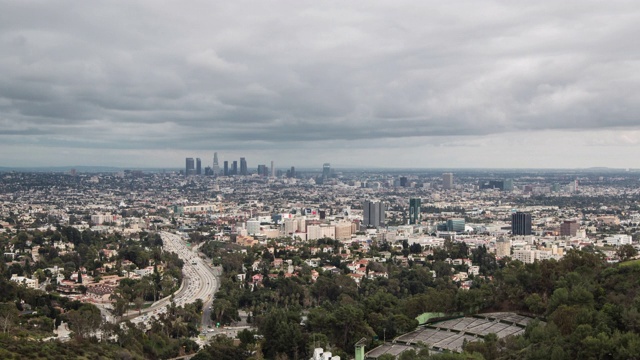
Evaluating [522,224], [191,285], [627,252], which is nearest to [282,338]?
→ [627,252]

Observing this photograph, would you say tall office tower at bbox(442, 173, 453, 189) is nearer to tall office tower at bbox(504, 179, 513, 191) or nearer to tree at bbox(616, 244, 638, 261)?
tall office tower at bbox(504, 179, 513, 191)

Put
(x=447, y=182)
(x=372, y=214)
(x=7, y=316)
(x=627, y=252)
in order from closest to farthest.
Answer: (x=7, y=316) < (x=627, y=252) < (x=372, y=214) < (x=447, y=182)

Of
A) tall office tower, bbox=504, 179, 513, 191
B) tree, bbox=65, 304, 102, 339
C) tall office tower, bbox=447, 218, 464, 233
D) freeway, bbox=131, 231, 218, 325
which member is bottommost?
freeway, bbox=131, 231, 218, 325

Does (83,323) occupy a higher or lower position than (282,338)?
lower

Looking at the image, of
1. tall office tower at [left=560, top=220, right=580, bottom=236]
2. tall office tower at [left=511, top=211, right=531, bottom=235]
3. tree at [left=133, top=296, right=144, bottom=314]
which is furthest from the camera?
tall office tower at [left=511, top=211, right=531, bottom=235]

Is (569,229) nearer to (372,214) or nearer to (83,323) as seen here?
(372,214)

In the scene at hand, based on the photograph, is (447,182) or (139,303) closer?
(139,303)

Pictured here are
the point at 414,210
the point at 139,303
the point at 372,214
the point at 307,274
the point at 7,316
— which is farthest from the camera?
the point at 414,210

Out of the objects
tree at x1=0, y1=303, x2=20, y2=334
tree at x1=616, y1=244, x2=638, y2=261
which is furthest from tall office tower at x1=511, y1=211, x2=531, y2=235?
tree at x1=0, y1=303, x2=20, y2=334
